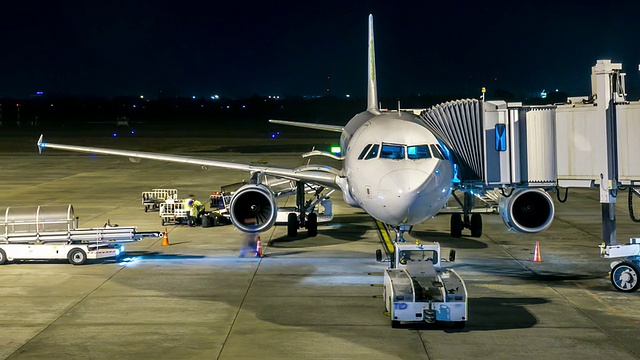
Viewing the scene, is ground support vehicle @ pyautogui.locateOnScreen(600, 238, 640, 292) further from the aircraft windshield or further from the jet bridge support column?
the aircraft windshield

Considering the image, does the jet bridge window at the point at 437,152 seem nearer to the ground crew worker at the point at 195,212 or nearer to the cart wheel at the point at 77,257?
the cart wheel at the point at 77,257

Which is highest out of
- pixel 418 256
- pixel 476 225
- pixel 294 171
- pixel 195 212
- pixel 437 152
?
pixel 437 152

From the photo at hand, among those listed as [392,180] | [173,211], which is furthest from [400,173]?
[173,211]

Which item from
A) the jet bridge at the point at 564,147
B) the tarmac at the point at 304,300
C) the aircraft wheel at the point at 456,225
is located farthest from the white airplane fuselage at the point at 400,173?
the aircraft wheel at the point at 456,225

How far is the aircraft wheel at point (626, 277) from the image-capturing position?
20312 millimetres

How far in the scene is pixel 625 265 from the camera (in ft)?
67.3

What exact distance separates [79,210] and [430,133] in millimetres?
20020

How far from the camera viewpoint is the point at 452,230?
2905 cm

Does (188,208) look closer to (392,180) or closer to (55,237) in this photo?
(55,237)

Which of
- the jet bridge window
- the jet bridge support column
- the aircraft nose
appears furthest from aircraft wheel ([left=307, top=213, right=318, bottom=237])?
the jet bridge support column

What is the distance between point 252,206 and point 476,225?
8111 millimetres

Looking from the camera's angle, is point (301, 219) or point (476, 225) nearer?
point (476, 225)

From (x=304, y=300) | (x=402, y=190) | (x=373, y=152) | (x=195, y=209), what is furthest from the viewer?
(x=195, y=209)

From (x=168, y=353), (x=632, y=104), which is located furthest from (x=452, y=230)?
(x=168, y=353)
